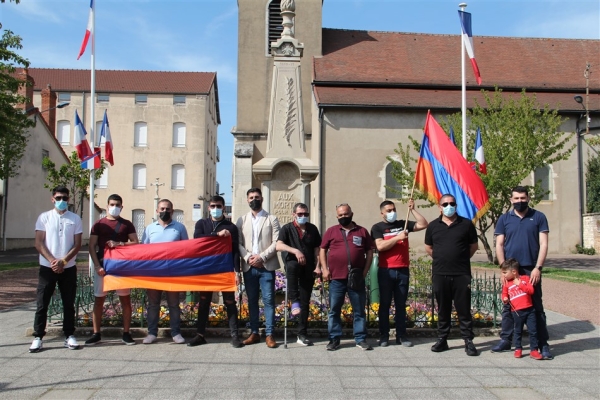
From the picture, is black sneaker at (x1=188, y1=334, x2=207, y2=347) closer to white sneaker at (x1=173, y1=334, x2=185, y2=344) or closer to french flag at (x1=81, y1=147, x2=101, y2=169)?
white sneaker at (x1=173, y1=334, x2=185, y2=344)

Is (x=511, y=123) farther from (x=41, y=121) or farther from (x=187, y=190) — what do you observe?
(x=187, y=190)

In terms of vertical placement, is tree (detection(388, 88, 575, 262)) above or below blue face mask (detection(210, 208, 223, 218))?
above

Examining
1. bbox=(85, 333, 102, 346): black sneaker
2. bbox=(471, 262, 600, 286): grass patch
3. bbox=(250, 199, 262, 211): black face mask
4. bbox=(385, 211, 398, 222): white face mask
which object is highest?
bbox=(250, 199, 262, 211): black face mask

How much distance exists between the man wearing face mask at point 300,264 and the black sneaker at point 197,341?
1.25m

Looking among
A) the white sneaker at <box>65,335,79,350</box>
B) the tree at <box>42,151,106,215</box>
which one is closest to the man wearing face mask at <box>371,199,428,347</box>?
the white sneaker at <box>65,335,79,350</box>

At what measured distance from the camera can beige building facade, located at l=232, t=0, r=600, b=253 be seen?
27.2 meters

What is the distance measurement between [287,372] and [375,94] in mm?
23536

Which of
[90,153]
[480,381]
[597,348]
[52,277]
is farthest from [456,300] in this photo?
[90,153]

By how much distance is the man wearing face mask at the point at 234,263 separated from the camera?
7547mm

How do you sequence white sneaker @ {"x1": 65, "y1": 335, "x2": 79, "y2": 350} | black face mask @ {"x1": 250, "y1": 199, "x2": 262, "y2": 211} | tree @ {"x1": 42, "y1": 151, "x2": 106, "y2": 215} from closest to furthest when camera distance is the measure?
white sneaker @ {"x1": 65, "y1": 335, "x2": 79, "y2": 350} → black face mask @ {"x1": 250, "y1": 199, "x2": 262, "y2": 211} → tree @ {"x1": 42, "y1": 151, "x2": 106, "y2": 215}

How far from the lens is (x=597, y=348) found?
7645 millimetres

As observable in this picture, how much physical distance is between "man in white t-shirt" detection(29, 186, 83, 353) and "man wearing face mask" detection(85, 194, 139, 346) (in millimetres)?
264

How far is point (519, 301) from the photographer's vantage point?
712 cm

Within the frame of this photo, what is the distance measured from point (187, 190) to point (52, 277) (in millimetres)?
43902
